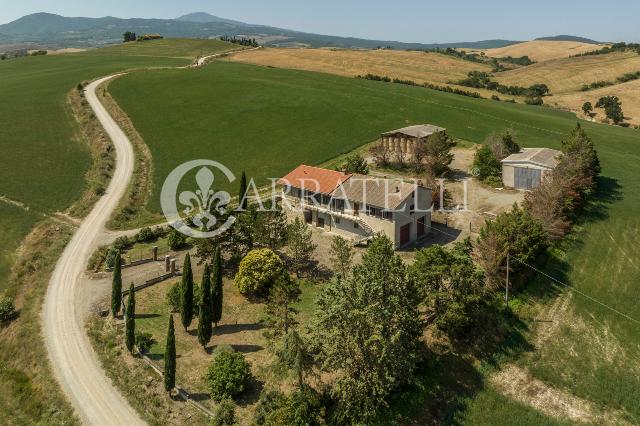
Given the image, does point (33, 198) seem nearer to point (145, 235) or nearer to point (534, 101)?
point (145, 235)

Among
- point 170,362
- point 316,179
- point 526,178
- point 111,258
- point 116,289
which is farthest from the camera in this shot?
point 526,178

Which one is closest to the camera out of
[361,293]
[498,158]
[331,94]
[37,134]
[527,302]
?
[361,293]

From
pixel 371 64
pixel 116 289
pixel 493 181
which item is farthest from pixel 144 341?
pixel 371 64

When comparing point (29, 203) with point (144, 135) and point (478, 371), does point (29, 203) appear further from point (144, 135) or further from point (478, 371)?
point (478, 371)

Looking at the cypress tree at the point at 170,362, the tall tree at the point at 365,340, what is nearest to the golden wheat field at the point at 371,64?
the tall tree at the point at 365,340

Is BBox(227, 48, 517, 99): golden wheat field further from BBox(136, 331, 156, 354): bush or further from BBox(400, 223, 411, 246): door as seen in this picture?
BBox(136, 331, 156, 354): bush

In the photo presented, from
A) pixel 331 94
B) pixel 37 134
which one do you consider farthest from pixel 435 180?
pixel 37 134

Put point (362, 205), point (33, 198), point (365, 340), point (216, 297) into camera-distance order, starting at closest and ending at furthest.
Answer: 1. point (365, 340)
2. point (216, 297)
3. point (362, 205)
4. point (33, 198)
